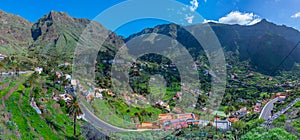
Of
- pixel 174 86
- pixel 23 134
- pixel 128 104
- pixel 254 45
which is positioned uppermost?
pixel 254 45

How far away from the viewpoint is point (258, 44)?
309 ft

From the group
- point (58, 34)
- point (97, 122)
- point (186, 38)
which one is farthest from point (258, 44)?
point (97, 122)

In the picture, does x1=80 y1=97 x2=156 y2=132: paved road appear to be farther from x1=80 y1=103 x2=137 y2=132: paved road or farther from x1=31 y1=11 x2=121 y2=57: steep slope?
x1=31 y1=11 x2=121 y2=57: steep slope

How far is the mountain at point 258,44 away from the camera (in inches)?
3361

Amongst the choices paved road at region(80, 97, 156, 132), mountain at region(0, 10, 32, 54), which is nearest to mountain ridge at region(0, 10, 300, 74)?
mountain at region(0, 10, 32, 54)

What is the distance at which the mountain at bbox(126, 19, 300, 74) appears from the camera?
85.4 meters

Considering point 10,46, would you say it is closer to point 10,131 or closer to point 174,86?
point 174,86

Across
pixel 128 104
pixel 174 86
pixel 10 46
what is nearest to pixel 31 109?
pixel 128 104

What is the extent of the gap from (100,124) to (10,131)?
26.8 ft

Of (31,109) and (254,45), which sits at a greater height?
(254,45)

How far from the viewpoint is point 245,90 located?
5538 cm

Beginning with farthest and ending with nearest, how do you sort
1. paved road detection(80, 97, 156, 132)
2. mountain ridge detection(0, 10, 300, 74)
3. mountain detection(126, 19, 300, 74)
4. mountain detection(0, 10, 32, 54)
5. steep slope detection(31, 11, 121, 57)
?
mountain detection(0, 10, 32, 54), steep slope detection(31, 11, 121, 57), mountain ridge detection(0, 10, 300, 74), mountain detection(126, 19, 300, 74), paved road detection(80, 97, 156, 132)

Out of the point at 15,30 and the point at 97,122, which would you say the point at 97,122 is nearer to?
the point at 97,122

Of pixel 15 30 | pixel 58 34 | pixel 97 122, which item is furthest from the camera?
pixel 15 30
